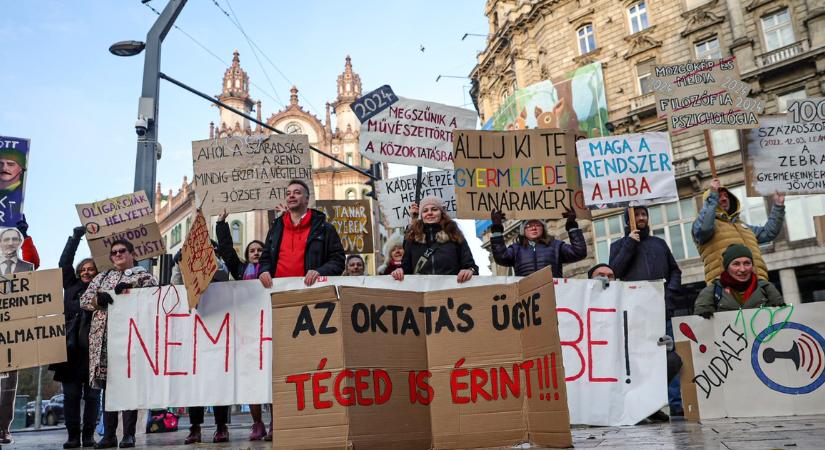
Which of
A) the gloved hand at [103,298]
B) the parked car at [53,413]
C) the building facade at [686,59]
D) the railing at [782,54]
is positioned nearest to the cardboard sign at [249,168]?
the gloved hand at [103,298]

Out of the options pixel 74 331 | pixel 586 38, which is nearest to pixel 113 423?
pixel 74 331

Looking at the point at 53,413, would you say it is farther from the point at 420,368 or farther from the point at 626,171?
the point at 420,368

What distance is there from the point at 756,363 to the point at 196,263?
174 inches

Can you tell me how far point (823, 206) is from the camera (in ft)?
64.8

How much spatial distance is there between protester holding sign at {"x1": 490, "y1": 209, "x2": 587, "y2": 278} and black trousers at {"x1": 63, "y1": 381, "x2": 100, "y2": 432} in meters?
3.82

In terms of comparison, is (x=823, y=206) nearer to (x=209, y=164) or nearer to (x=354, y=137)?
(x=209, y=164)

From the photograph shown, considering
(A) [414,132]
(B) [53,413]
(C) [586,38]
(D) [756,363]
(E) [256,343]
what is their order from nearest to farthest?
(D) [756,363] < (E) [256,343] < (A) [414,132] < (B) [53,413] < (C) [586,38]

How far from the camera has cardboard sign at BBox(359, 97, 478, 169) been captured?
26.7 feet

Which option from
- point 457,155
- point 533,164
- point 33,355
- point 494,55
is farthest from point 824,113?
point 494,55

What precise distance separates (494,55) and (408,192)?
2671 cm

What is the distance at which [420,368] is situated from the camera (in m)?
3.89

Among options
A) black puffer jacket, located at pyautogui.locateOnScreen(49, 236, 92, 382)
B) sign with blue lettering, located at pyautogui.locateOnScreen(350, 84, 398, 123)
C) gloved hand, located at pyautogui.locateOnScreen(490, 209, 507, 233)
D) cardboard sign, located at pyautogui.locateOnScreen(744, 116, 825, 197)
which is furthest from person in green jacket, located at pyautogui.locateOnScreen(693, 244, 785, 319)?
black puffer jacket, located at pyautogui.locateOnScreen(49, 236, 92, 382)

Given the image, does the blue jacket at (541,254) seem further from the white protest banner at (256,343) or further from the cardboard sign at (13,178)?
the cardboard sign at (13,178)

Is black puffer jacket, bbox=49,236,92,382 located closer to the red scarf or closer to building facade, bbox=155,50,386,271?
the red scarf
